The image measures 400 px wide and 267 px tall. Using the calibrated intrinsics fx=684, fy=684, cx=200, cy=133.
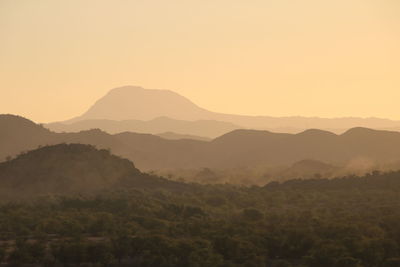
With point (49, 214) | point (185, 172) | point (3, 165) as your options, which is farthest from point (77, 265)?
point (185, 172)

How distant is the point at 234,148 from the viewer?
649 ft

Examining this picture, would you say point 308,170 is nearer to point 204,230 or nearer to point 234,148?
point 234,148

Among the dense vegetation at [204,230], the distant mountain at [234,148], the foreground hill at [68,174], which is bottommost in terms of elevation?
the dense vegetation at [204,230]

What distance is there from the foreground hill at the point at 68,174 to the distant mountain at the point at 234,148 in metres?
62.5

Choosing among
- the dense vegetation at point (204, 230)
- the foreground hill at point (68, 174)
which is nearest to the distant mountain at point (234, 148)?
the foreground hill at point (68, 174)

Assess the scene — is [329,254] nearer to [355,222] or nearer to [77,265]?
[355,222]

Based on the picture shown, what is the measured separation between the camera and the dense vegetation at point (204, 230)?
44.4 m

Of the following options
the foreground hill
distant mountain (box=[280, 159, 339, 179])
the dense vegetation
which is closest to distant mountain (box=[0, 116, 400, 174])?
distant mountain (box=[280, 159, 339, 179])

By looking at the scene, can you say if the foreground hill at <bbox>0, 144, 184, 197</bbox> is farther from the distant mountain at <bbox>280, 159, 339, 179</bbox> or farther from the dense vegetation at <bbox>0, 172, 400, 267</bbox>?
the distant mountain at <bbox>280, 159, 339, 179</bbox>

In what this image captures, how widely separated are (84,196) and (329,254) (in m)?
43.1

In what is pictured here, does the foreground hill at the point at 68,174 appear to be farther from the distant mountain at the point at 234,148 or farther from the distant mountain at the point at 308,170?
the distant mountain at the point at 234,148

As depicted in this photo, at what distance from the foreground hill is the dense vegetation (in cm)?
1307

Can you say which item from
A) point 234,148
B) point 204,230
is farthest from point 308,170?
point 204,230

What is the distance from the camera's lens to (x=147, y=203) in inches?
2916
